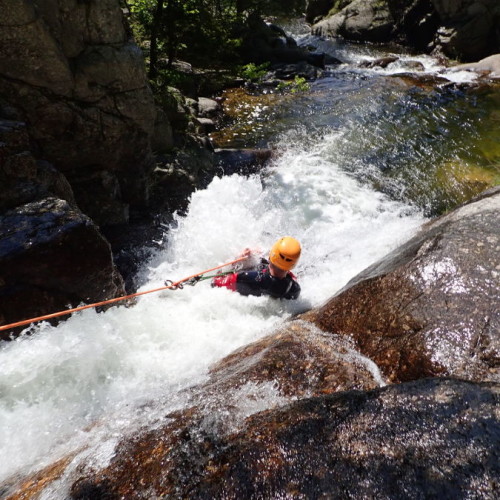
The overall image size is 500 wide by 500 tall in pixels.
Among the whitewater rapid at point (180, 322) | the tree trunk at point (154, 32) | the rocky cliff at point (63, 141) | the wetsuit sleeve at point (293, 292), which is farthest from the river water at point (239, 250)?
the tree trunk at point (154, 32)

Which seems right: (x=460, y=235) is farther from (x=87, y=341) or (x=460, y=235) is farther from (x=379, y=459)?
(x=87, y=341)

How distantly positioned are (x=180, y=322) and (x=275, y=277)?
62.9 inches

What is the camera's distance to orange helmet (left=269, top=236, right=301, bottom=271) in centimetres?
520

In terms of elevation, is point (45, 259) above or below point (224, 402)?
below

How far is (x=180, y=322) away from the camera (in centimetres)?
549

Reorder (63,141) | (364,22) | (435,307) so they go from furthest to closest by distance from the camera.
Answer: (364,22) < (63,141) < (435,307)

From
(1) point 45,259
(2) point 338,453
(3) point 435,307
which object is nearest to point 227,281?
(1) point 45,259

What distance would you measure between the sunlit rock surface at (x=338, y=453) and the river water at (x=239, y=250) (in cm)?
46

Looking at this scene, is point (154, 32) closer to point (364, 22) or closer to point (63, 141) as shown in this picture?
point (63, 141)

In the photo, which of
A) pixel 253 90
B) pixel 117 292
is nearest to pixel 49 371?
pixel 117 292

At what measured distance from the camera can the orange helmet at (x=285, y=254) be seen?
5199 mm

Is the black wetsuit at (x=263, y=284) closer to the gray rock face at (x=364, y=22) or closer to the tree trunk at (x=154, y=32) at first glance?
the tree trunk at (x=154, y=32)

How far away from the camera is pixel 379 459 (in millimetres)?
2027

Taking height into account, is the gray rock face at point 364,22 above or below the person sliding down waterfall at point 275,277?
above
